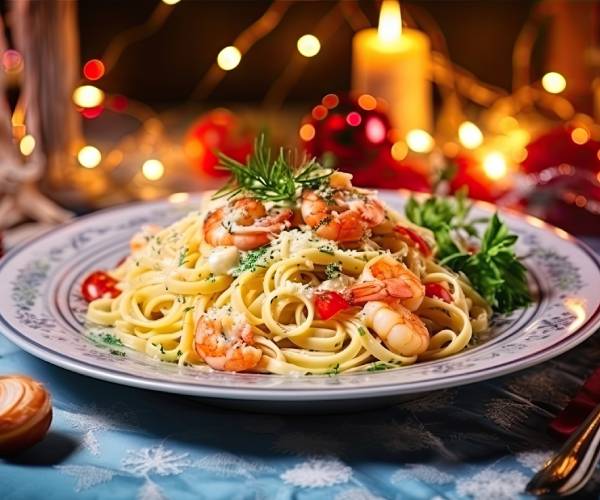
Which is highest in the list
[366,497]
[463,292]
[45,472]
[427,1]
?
[427,1]

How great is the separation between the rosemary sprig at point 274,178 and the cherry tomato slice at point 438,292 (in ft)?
1.24

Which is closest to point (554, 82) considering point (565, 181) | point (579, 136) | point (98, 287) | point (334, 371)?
point (579, 136)

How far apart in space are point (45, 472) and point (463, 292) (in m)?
1.16

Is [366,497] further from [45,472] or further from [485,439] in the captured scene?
[45,472]

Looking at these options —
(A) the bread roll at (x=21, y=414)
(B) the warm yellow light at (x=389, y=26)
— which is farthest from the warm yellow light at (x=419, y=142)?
(A) the bread roll at (x=21, y=414)

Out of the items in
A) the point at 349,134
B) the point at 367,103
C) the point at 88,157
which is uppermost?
the point at 367,103

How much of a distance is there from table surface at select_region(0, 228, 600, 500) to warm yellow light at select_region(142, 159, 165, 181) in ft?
6.34

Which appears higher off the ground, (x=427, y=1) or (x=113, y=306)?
(x=427, y=1)

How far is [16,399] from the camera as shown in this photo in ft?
6.71

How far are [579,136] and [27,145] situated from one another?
201cm

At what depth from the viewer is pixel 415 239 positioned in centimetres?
277

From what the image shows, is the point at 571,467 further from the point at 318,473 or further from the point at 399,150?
the point at 399,150

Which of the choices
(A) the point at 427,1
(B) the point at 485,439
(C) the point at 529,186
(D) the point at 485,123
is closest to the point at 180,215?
(C) the point at 529,186

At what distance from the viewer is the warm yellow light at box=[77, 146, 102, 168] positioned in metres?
4.09
